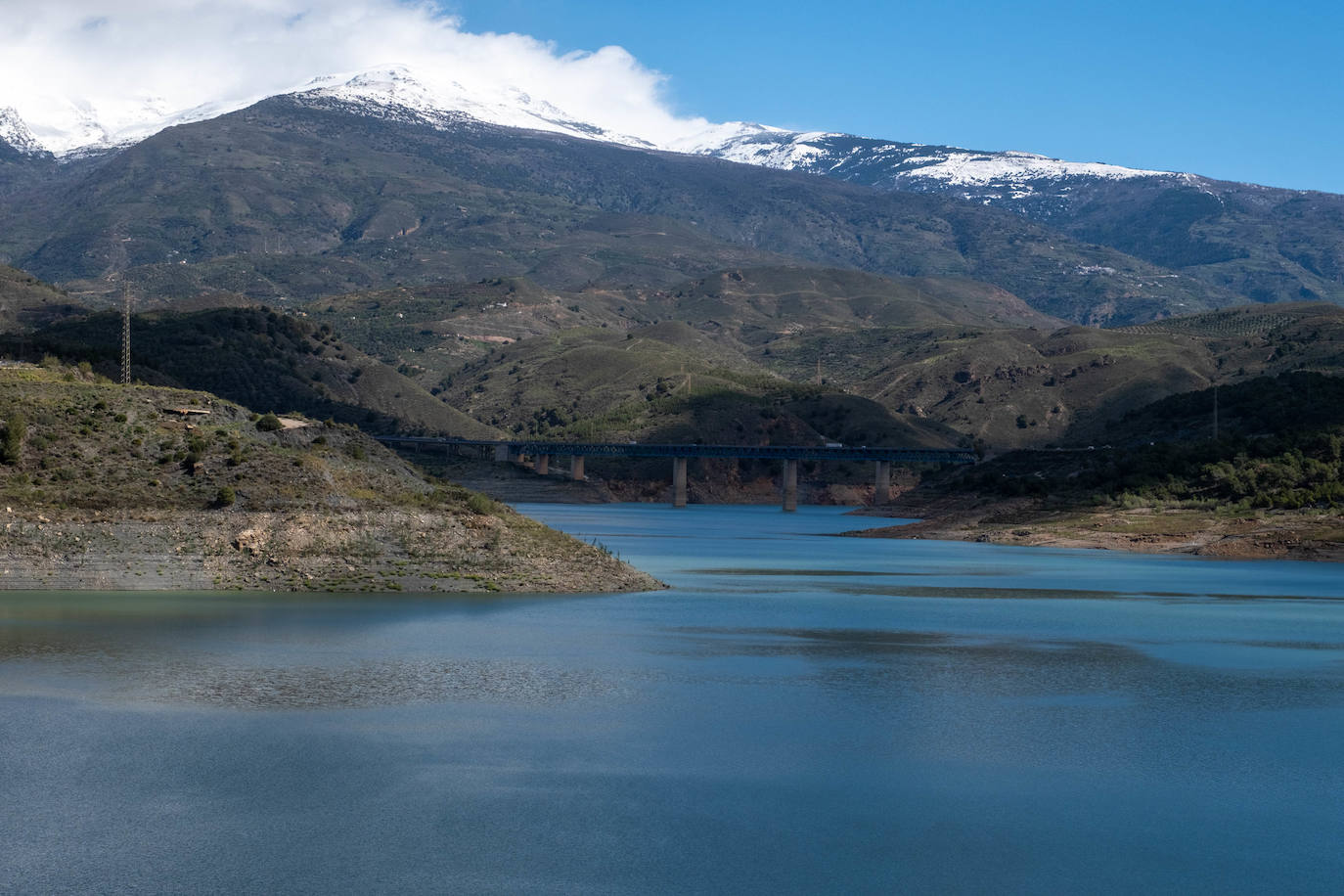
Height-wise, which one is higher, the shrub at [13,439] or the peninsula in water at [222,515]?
the shrub at [13,439]

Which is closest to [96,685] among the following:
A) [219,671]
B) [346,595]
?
[219,671]

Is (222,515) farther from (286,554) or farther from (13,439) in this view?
(13,439)

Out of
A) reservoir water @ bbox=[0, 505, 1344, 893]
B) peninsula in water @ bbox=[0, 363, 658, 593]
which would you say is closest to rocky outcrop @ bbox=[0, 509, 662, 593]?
peninsula in water @ bbox=[0, 363, 658, 593]

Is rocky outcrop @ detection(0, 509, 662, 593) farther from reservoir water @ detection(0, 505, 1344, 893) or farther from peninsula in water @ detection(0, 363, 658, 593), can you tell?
reservoir water @ detection(0, 505, 1344, 893)

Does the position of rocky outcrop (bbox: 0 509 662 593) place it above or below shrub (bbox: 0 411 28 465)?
below

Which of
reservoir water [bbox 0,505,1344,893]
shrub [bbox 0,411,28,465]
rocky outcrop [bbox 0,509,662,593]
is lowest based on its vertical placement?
reservoir water [bbox 0,505,1344,893]

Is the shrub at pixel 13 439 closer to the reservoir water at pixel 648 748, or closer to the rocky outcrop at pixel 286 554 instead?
the rocky outcrop at pixel 286 554

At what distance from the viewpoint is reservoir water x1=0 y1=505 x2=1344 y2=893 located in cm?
2392

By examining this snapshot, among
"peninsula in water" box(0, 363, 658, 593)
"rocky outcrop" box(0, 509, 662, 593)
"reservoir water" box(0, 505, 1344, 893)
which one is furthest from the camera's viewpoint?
"peninsula in water" box(0, 363, 658, 593)

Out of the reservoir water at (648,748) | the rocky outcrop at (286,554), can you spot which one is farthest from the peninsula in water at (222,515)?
the reservoir water at (648,748)

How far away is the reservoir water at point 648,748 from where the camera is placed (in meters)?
Answer: 23.9

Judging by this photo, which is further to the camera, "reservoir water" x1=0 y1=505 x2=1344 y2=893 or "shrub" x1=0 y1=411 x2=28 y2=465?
"shrub" x1=0 y1=411 x2=28 y2=465

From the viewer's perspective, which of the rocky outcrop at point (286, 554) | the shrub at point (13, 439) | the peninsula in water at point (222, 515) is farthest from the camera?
the shrub at point (13, 439)

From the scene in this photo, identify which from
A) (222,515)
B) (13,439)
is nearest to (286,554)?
(222,515)
